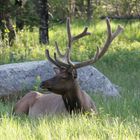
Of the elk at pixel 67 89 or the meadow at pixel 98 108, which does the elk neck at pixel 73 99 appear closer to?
the elk at pixel 67 89

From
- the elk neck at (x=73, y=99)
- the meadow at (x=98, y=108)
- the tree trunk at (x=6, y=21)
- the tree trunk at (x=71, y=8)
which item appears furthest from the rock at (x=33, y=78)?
the tree trunk at (x=71, y=8)

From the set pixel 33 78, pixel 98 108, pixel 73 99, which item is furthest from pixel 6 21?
pixel 73 99

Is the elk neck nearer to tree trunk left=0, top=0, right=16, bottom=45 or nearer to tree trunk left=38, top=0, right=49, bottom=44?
tree trunk left=0, top=0, right=16, bottom=45

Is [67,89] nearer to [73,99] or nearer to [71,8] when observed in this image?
Answer: [73,99]

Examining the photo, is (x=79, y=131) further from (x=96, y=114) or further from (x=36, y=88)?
(x=36, y=88)

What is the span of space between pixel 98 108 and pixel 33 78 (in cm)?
301

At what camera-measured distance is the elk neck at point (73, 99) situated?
26.0ft

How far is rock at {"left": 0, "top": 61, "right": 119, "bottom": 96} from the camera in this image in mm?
10852

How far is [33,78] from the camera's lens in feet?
36.3

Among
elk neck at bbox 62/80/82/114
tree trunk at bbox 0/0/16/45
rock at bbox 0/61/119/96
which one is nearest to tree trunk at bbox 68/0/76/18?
tree trunk at bbox 0/0/16/45

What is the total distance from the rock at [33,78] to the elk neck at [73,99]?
2855 mm

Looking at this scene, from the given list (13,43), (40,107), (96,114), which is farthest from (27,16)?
(96,114)

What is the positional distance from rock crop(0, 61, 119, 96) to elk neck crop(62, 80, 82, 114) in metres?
2.86

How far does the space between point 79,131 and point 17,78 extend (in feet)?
16.2
